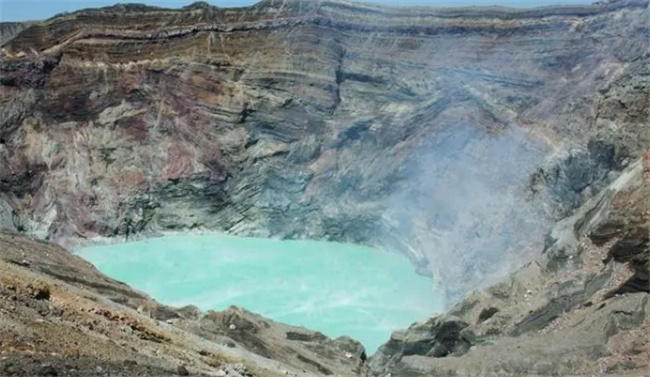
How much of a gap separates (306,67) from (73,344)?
25692mm

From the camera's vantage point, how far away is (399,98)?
3366 centimetres

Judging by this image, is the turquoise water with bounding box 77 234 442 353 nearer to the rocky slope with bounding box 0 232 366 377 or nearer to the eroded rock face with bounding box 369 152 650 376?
the eroded rock face with bounding box 369 152 650 376

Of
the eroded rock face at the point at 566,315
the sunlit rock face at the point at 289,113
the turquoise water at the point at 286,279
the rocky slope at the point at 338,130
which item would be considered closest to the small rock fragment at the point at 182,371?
the eroded rock face at the point at 566,315

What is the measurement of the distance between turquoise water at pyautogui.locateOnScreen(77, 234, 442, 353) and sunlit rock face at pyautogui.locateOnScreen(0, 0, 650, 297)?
1.26m

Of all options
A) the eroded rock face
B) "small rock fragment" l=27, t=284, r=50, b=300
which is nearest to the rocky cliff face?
the eroded rock face

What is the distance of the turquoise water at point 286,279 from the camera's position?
24180 millimetres

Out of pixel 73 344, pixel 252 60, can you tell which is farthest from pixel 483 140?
pixel 73 344

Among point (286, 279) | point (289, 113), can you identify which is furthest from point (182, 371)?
point (289, 113)

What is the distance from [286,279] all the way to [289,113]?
31.1 feet

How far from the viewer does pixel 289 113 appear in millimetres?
34969

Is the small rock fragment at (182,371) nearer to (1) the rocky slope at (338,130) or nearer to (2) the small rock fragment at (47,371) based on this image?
(2) the small rock fragment at (47,371)

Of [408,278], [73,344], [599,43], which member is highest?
[599,43]

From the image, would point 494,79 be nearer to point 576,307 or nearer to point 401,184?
point 401,184

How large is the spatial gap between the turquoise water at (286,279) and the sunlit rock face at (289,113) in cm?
126
